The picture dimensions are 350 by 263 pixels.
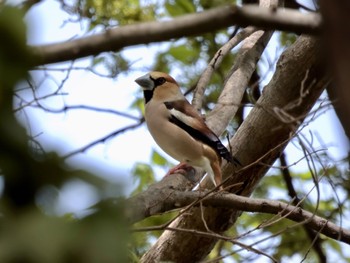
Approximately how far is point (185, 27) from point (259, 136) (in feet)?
10.5

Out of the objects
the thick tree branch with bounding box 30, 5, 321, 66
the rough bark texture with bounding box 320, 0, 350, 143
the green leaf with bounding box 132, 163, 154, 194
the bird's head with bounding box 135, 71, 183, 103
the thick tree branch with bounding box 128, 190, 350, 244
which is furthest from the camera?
the green leaf with bounding box 132, 163, 154, 194

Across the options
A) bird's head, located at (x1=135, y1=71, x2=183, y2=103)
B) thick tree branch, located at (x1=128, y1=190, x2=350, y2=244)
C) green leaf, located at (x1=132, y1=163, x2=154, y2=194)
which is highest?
bird's head, located at (x1=135, y1=71, x2=183, y2=103)

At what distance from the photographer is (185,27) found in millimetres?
1650

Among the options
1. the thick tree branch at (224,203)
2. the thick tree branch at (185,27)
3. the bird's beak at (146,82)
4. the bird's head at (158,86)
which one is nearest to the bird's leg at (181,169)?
the bird's head at (158,86)

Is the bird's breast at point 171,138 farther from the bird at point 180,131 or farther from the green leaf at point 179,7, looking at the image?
the green leaf at point 179,7

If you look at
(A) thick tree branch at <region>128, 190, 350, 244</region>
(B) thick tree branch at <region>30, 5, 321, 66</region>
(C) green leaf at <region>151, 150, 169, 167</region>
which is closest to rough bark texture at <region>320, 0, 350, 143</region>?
(B) thick tree branch at <region>30, 5, 321, 66</region>

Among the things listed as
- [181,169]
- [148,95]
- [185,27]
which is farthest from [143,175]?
[185,27]

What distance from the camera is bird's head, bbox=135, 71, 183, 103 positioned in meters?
5.53

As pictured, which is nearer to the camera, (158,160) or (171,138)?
(171,138)

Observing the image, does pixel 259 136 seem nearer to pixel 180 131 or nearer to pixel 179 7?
pixel 180 131

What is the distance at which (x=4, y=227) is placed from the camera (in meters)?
1.15

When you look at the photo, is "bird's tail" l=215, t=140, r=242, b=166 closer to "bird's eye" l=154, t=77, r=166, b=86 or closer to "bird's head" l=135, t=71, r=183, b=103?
"bird's head" l=135, t=71, r=183, b=103

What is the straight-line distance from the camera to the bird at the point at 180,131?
4.88 meters

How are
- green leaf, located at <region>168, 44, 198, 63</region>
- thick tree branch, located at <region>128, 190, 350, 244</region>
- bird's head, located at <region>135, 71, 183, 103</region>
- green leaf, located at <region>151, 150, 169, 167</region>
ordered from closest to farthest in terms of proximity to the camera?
thick tree branch, located at <region>128, 190, 350, 244</region>
bird's head, located at <region>135, 71, 183, 103</region>
green leaf, located at <region>151, 150, 169, 167</region>
green leaf, located at <region>168, 44, 198, 63</region>
